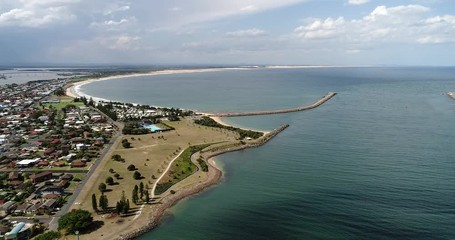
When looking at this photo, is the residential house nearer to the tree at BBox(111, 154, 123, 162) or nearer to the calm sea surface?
the tree at BBox(111, 154, 123, 162)

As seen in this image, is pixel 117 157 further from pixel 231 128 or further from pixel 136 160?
pixel 231 128

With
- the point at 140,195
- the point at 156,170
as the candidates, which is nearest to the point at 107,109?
the point at 156,170

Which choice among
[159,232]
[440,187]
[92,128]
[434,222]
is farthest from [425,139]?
[92,128]

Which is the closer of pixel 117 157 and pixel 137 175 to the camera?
pixel 137 175

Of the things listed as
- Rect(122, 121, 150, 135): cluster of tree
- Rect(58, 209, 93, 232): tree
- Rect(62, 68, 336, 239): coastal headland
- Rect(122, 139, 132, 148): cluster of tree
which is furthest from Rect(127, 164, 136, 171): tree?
Rect(122, 121, 150, 135): cluster of tree

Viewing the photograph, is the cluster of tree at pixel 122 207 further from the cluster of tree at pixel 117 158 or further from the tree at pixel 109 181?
the cluster of tree at pixel 117 158

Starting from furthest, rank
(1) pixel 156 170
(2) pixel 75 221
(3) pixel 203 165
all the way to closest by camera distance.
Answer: (3) pixel 203 165 → (1) pixel 156 170 → (2) pixel 75 221
